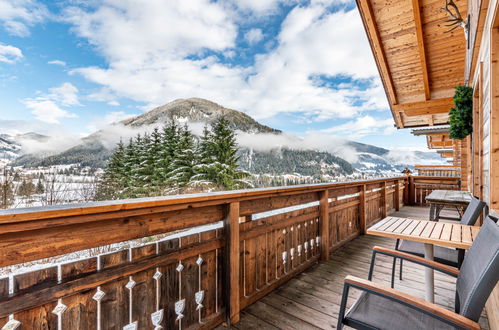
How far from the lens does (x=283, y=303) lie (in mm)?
2166

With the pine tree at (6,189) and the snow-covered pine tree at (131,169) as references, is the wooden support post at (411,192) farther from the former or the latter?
the snow-covered pine tree at (131,169)

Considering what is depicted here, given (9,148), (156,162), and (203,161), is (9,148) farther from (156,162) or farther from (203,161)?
(203,161)

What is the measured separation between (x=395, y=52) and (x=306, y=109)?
5872cm

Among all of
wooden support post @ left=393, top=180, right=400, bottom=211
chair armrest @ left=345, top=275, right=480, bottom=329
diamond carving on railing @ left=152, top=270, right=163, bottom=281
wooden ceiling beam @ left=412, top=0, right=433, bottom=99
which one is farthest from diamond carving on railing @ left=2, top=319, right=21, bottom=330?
wooden support post @ left=393, top=180, right=400, bottom=211

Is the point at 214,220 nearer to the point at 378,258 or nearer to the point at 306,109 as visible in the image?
the point at 378,258

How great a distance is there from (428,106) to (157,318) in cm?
727

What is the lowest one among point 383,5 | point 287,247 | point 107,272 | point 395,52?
point 287,247

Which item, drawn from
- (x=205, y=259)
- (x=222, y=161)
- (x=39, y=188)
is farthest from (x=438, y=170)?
(x=39, y=188)

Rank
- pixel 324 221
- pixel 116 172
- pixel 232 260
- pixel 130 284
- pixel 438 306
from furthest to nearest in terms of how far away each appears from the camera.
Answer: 1. pixel 116 172
2. pixel 324 221
3. pixel 232 260
4. pixel 130 284
5. pixel 438 306

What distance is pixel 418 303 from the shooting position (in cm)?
101

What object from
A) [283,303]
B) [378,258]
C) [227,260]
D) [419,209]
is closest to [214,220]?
[227,260]

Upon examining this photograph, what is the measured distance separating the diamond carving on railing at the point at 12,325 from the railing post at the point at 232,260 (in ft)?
3.88

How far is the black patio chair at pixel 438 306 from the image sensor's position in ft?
3.04

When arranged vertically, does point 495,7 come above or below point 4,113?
A: below
